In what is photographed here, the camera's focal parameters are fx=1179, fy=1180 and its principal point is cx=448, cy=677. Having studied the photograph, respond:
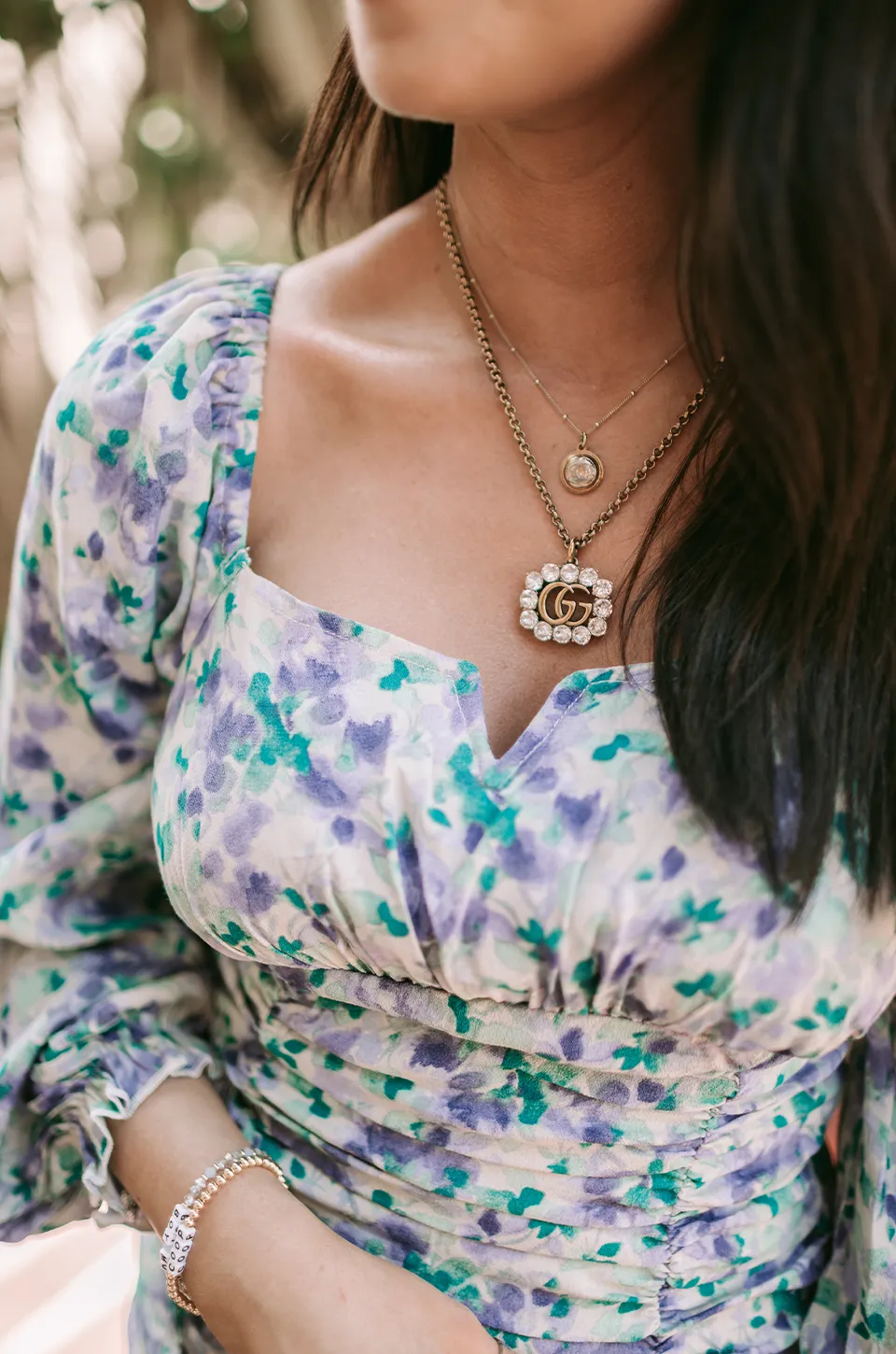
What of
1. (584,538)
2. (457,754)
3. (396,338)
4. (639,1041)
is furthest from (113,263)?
(639,1041)

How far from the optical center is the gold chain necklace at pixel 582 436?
85cm

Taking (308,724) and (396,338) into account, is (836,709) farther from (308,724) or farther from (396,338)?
(396,338)

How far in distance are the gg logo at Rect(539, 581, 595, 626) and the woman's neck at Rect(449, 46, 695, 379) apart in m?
0.19

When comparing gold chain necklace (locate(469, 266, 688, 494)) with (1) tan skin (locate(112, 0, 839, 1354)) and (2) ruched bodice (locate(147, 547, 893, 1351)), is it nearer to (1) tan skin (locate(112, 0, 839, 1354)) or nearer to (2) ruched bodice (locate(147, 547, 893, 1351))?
(1) tan skin (locate(112, 0, 839, 1354))

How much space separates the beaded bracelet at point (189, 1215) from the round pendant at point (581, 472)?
1.76 ft

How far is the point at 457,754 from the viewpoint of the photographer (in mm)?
727

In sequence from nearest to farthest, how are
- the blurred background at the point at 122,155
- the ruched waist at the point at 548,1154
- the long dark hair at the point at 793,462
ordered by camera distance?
the long dark hair at the point at 793,462
the ruched waist at the point at 548,1154
the blurred background at the point at 122,155

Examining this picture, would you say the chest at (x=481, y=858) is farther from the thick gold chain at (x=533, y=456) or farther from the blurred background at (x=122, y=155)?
the blurred background at (x=122, y=155)

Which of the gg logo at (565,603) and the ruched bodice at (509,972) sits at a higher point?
the gg logo at (565,603)

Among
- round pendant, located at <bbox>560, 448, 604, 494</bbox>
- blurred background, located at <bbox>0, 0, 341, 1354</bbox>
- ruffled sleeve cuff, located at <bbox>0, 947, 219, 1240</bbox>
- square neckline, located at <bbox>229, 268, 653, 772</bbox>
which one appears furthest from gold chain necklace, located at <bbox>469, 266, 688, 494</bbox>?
blurred background, located at <bbox>0, 0, 341, 1354</bbox>

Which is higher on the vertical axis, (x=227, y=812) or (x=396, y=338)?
(x=396, y=338)

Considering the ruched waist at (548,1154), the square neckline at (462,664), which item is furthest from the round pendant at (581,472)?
the ruched waist at (548,1154)

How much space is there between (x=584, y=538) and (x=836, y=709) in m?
0.22

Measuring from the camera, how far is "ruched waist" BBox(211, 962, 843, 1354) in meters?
0.78
